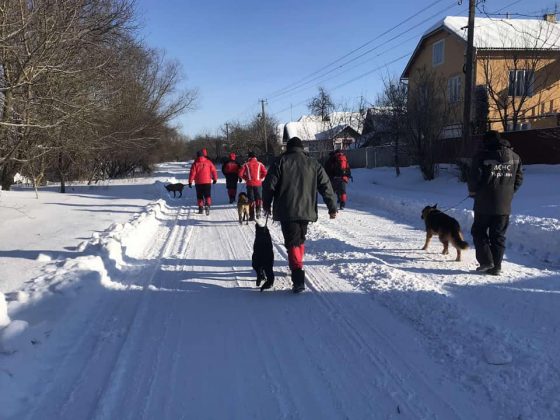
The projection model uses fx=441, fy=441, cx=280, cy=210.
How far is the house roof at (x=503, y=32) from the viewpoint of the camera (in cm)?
2644

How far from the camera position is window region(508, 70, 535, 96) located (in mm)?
21708

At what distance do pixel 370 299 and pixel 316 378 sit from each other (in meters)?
1.86

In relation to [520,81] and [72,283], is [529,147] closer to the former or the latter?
[520,81]

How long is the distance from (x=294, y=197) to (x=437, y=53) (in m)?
32.8

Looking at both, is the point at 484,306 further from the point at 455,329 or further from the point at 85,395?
the point at 85,395

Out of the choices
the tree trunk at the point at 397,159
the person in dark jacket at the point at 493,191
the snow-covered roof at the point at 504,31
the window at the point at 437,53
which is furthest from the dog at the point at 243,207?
the window at the point at 437,53

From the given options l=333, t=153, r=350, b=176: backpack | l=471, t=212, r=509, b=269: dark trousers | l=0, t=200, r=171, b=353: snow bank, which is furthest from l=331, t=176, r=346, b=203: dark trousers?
l=471, t=212, r=509, b=269: dark trousers

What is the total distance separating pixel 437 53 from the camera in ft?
111

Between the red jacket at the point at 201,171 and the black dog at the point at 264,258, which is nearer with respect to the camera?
the black dog at the point at 264,258

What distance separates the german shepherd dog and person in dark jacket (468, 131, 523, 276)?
0.60m

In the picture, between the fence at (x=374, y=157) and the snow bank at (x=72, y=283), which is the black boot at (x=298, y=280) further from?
the fence at (x=374, y=157)

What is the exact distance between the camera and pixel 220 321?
4758 millimetres

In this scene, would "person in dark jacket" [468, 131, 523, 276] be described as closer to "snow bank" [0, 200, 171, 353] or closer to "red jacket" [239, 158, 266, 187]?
"snow bank" [0, 200, 171, 353]

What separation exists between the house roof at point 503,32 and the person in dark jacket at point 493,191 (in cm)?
2250
